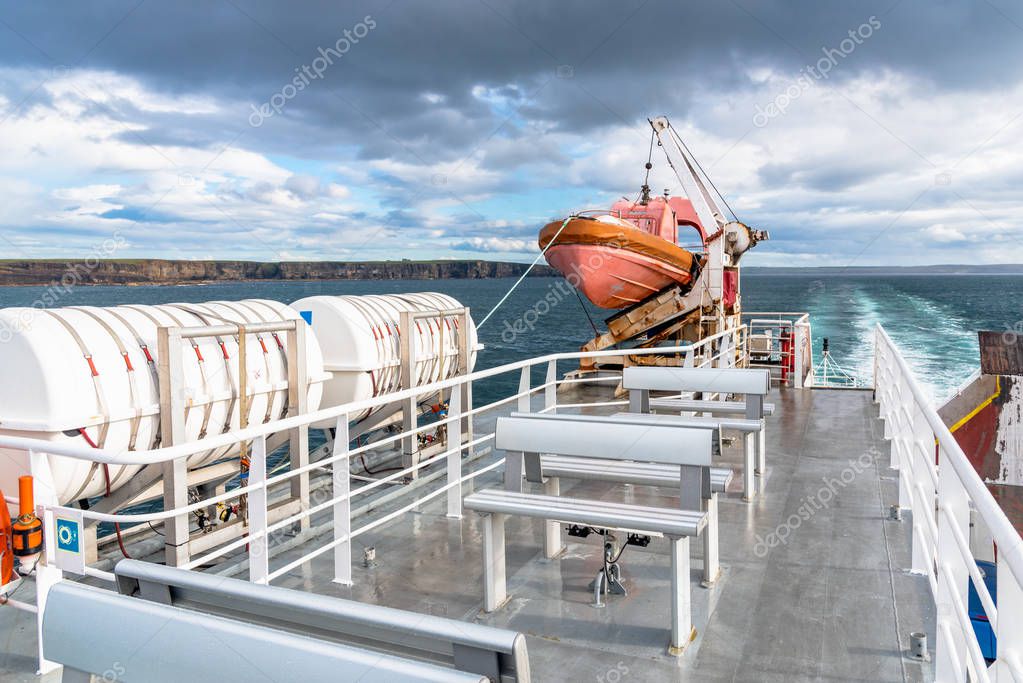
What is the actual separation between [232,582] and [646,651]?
199 centimetres

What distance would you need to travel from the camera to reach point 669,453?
3.60 meters

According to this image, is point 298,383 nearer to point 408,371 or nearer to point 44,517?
point 408,371

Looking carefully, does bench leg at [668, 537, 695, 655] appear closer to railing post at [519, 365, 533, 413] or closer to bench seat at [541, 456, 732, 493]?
bench seat at [541, 456, 732, 493]

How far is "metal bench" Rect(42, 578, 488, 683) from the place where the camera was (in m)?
1.30

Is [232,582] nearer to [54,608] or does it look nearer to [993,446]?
[54,608]

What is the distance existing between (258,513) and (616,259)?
13817mm

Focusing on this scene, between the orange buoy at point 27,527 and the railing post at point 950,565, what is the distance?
A: 11.0 ft

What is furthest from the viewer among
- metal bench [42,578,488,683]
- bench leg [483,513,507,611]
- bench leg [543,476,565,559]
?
bench leg [543,476,565,559]

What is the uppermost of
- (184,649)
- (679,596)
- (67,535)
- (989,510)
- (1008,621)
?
(989,510)

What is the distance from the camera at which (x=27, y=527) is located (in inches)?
112

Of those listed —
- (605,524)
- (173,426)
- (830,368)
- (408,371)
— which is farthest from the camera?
(830,368)

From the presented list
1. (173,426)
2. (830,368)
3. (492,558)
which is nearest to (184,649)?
(492,558)

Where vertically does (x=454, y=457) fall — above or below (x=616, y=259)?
below

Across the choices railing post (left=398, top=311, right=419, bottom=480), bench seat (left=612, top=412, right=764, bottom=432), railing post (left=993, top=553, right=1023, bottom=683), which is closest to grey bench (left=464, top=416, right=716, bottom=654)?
bench seat (left=612, top=412, right=764, bottom=432)
